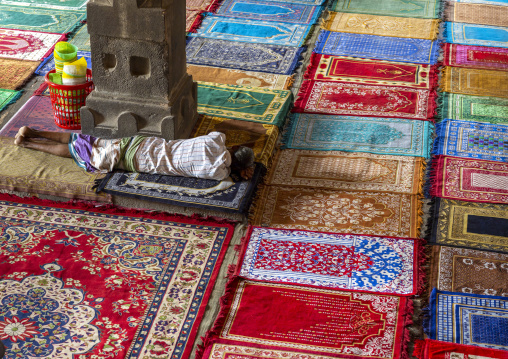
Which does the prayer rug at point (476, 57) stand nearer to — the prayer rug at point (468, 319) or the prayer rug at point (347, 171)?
the prayer rug at point (347, 171)

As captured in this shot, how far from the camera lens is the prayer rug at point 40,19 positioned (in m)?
6.70

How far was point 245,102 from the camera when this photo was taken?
17.1 ft

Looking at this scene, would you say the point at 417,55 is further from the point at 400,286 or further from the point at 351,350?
the point at 351,350

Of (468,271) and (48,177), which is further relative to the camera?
(48,177)

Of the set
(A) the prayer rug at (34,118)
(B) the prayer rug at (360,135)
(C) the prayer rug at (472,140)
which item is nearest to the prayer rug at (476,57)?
(C) the prayer rug at (472,140)

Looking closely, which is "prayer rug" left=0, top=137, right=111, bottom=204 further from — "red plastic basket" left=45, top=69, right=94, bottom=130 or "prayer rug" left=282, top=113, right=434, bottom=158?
"prayer rug" left=282, top=113, right=434, bottom=158

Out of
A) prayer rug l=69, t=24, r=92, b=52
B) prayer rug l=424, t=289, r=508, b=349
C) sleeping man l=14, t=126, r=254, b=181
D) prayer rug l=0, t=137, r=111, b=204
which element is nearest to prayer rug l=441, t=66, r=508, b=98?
sleeping man l=14, t=126, r=254, b=181

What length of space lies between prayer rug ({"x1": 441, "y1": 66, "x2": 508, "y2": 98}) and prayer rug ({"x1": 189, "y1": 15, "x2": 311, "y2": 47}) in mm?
1529

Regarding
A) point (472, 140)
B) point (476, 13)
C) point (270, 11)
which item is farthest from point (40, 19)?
point (476, 13)

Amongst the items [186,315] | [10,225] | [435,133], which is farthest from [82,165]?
[435,133]

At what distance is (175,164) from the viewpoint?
405 centimetres

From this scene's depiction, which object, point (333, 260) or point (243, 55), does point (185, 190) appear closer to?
point (333, 260)

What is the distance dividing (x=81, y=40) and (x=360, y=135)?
3.14 metres

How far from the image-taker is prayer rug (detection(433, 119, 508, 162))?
4754 mm
